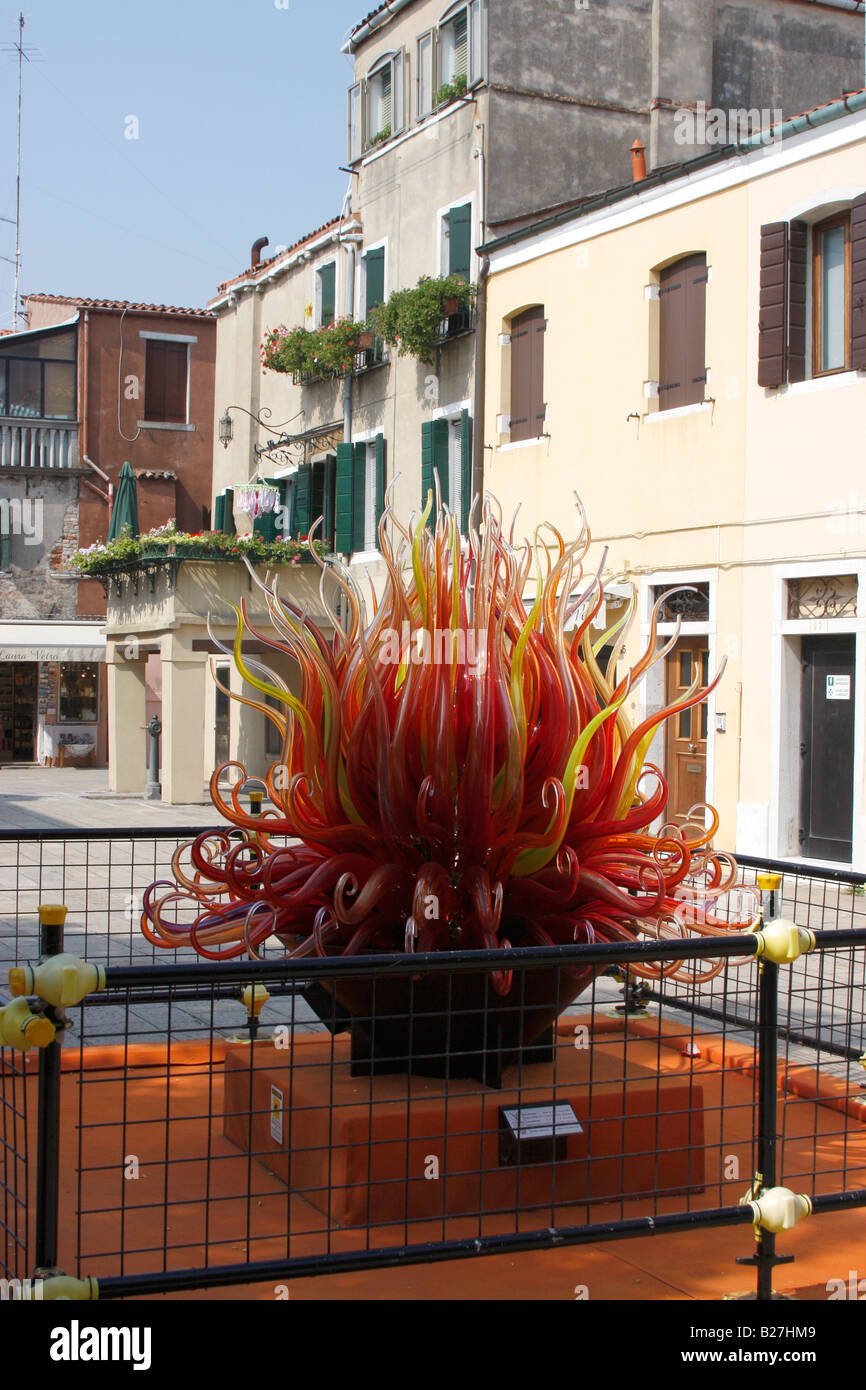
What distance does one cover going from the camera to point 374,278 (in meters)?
24.4

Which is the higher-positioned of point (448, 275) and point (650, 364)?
point (448, 275)

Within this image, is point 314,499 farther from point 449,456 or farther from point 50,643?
point 50,643

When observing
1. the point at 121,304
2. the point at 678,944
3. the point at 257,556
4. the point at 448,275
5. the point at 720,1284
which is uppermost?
the point at 121,304

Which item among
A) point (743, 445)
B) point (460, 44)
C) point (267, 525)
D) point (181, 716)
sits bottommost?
point (181, 716)

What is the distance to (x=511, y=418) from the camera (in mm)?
20547

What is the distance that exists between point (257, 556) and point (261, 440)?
647 cm

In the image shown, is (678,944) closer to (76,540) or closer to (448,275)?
(448,275)

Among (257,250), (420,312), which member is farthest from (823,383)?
A: (257,250)

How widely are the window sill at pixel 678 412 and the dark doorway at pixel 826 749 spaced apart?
304 centimetres

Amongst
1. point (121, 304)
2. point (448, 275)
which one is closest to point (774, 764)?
point (448, 275)

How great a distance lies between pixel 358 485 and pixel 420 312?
4031 mm

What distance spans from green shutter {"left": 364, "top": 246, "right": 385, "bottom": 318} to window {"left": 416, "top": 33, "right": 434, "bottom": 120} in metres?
2.32

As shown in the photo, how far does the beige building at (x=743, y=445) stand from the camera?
49.3 feet

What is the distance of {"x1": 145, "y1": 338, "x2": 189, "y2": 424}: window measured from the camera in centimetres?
3641
